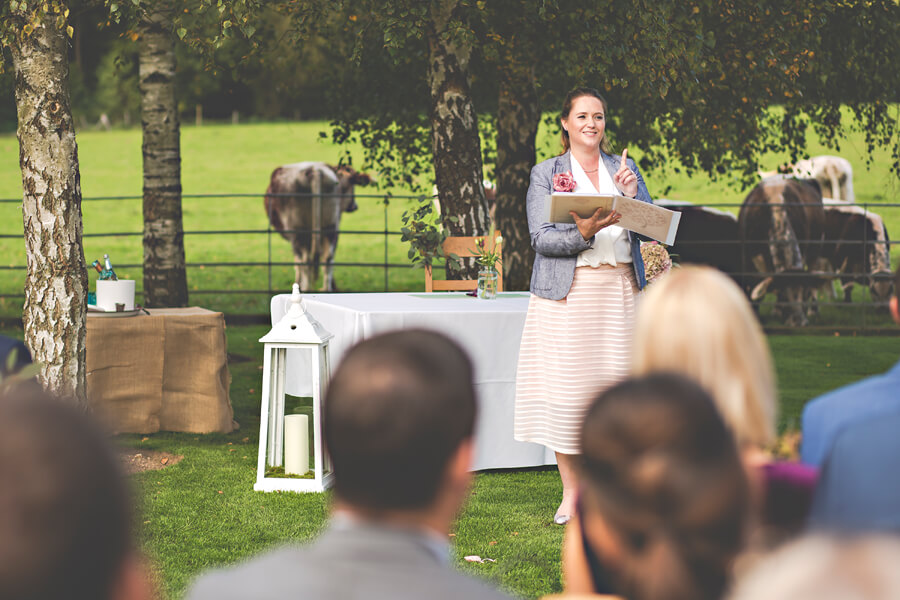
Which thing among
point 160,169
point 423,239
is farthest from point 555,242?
point 160,169

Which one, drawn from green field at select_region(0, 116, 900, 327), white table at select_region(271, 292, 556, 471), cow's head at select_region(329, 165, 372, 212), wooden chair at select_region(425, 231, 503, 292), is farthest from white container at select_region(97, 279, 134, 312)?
cow's head at select_region(329, 165, 372, 212)

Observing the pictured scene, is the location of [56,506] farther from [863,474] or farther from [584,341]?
[584,341]

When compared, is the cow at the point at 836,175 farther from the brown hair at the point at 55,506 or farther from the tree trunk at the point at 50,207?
the brown hair at the point at 55,506

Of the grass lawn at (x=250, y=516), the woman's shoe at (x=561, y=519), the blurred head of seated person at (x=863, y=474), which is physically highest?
the blurred head of seated person at (x=863, y=474)

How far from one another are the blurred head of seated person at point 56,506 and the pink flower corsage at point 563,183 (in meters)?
3.55

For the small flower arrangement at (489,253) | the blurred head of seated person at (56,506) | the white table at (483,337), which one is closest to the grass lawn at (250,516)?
the white table at (483,337)

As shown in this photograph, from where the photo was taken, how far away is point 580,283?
437 cm

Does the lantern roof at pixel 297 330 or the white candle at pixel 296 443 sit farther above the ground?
the lantern roof at pixel 297 330

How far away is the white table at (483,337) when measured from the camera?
5223mm

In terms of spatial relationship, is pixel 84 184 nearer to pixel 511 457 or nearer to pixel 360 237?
pixel 360 237

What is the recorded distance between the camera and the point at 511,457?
18.2ft

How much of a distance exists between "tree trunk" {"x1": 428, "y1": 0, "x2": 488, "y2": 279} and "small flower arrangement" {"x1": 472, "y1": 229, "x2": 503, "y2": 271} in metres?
1.66

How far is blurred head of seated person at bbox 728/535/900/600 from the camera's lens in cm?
81

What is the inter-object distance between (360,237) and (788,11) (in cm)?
1704
